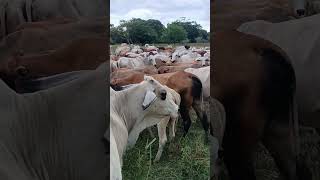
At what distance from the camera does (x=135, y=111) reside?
2.78 meters

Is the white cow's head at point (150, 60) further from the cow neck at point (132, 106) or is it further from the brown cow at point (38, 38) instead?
the brown cow at point (38, 38)

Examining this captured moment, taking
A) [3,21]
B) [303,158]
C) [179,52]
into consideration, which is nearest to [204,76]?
[179,52]

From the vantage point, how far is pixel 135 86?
2.73 meters

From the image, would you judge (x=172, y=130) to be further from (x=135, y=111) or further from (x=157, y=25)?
(x=157, y=25)

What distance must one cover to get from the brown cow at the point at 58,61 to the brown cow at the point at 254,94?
59cm

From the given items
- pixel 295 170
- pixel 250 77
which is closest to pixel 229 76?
pixel 250 77

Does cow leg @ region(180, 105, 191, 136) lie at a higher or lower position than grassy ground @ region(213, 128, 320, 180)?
→ higher

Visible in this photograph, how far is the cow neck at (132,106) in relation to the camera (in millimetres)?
2725

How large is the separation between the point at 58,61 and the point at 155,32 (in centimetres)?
50

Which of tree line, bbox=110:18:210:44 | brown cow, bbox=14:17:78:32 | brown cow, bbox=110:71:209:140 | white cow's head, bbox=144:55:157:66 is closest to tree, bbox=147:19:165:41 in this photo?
tree line, bbox=110:18:210:44

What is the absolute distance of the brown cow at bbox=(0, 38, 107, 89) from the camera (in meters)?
2.61

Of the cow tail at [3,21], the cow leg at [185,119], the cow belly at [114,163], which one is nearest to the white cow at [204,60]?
the cow leg at [185,119]

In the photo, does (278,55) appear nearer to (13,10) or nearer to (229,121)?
(229,121)

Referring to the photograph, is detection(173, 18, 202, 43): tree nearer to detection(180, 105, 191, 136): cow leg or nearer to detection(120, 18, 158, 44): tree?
detection(120, 18, 158, 44): tree
